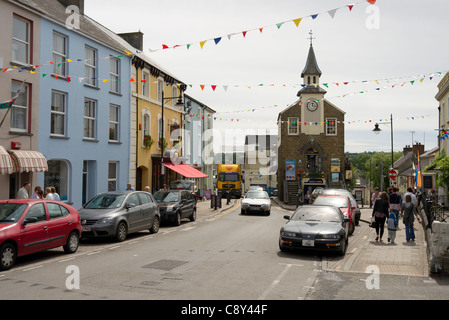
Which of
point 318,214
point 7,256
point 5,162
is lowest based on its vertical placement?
point 7,256

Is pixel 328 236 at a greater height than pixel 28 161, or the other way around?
pixel 28 161

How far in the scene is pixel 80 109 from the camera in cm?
2034

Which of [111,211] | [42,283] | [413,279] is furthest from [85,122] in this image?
[413,279]

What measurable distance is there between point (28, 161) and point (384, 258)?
12919mm

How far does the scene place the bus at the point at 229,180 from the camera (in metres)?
45.2

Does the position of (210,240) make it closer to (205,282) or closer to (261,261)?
(261,261)

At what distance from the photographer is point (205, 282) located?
8.12 m

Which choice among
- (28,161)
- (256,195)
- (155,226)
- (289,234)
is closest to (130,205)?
(155,226)

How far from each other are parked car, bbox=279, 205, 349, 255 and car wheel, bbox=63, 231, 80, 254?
565cm

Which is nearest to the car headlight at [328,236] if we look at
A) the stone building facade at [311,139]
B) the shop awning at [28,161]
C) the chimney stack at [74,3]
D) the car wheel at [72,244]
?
the car wheel at [72,244]

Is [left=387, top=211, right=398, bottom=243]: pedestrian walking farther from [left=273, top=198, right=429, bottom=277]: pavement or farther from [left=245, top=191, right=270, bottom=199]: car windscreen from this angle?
[left=245, top=191, right=270, bottom=199]: car windscreen

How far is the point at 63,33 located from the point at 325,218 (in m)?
14.3

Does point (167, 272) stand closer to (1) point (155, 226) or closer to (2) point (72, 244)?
(2) point (72, 244)

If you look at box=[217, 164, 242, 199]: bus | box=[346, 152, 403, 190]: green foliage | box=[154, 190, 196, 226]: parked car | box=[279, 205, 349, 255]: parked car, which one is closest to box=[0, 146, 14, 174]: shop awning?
box=[154, 190, 196, 226]: parked car
